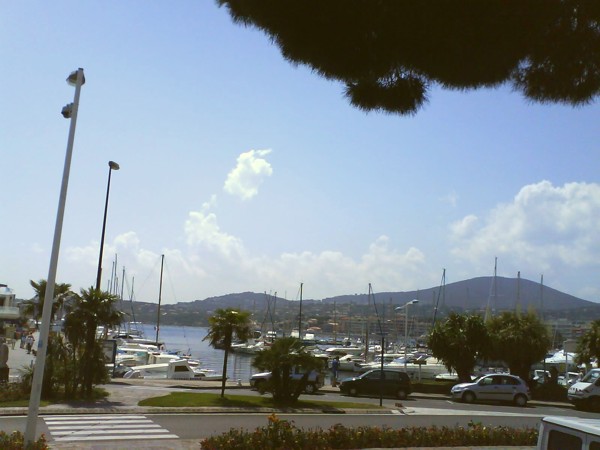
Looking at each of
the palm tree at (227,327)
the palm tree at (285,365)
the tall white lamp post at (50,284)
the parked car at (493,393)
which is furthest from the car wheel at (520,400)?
the tall white lamp post at (50,284)

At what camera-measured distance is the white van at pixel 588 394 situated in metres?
31.7

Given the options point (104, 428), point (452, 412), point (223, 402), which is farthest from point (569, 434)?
point (452, 412)

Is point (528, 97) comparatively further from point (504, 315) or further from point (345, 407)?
point (504, 315)

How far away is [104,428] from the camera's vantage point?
1791 cm

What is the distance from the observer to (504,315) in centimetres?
3997

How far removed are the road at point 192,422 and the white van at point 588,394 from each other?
11.3ft

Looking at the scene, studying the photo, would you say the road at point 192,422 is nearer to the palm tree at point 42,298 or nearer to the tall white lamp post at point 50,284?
the tall white lamp post at point 50,284

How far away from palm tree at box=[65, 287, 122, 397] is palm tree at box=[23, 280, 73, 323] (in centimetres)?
193

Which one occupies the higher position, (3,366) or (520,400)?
(3,366)

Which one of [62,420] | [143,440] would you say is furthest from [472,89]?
[62,420]

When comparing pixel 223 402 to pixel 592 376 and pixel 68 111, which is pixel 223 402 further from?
pixel 592 376

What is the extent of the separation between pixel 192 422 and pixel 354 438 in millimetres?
6211

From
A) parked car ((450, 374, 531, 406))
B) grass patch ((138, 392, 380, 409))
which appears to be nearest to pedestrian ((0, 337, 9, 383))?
grass patch ((138, 392, 380, 409))

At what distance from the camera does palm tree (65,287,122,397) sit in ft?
81.7
